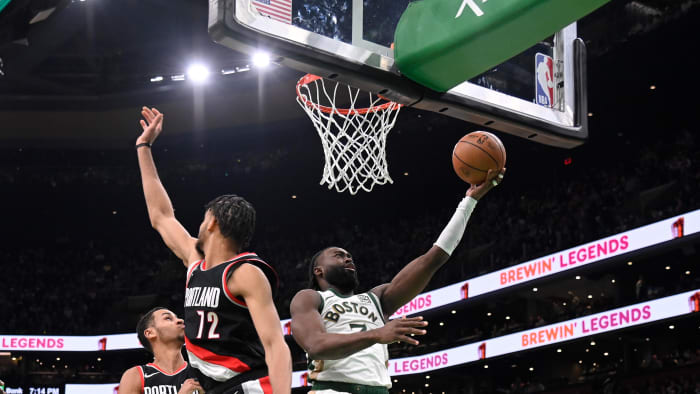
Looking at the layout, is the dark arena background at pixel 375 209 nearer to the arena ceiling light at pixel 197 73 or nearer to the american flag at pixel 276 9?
the arena ceiling light at pixel 197 73

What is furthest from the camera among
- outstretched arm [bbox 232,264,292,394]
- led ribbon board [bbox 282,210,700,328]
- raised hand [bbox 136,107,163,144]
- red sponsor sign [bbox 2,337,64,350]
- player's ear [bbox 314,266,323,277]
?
red sponsor sign [bbox 2,337,64,350]

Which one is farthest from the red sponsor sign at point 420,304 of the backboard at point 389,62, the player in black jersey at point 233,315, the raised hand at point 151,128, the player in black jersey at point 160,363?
the player in black jersey at point 233,315

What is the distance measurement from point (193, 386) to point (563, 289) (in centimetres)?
1855

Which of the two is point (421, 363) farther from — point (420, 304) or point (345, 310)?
point (345, 310)

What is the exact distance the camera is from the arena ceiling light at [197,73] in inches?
839

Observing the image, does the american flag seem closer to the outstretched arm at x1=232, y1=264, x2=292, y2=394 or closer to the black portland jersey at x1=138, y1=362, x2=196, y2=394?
the outstretched arm at x1=232, y1=264, x2=292, y2=394

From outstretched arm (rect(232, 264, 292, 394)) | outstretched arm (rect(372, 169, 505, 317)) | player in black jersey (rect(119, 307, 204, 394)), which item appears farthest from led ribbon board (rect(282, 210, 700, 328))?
outstretched arm (rect(232, 264, 292, 394))

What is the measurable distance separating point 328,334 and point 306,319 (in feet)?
0.68

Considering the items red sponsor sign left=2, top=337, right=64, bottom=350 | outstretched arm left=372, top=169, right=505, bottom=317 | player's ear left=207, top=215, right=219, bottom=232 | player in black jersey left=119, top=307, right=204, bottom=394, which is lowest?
player in black jersey left=119, top=307, right=204, bottom=394

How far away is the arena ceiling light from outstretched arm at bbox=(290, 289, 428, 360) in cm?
1750

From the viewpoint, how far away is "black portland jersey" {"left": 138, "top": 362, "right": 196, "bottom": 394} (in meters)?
4.89

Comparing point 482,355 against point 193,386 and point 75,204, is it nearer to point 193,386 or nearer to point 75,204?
point 75,204

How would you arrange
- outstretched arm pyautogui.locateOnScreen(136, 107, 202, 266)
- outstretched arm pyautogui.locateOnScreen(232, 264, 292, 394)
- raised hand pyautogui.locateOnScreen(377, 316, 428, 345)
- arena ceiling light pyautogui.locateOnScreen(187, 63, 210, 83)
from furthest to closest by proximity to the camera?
arena ceiling light pyautogui.locateOnScreen(187, 63, 210, 83), outstretched arm pyautogui.locateOnScreen(136, 107, 202, 266), raised hand pyautogui.locateOnScreen(377, 316, 428, 345), outstretched arm pyautogui.locateOnScreen(232, 264, 292, 394)

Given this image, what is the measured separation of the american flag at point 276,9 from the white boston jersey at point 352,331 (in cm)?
144
